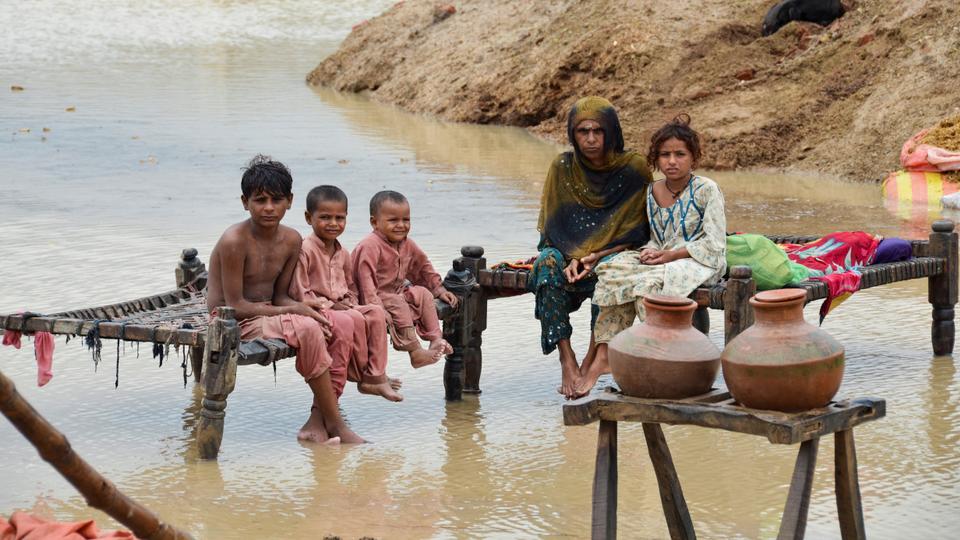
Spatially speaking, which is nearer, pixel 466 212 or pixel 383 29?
pixel 466 212

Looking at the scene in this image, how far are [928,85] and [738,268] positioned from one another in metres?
9.97

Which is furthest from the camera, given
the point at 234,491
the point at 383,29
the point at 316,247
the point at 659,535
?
the point at 383,29

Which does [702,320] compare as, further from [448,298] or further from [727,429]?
[727,429]

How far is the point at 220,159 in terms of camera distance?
1661 cm

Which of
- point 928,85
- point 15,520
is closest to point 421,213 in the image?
point 928,85

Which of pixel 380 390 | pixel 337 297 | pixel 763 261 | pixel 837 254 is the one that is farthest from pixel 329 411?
pixel 837 254

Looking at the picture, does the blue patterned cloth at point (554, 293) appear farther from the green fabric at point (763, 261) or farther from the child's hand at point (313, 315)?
the child's hand at point (313, 315)

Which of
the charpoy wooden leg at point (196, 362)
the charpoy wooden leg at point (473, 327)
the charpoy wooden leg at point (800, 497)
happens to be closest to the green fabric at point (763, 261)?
the charpoy wooden leg at point (473, 327)

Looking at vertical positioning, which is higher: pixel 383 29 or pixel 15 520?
pixel 383 29

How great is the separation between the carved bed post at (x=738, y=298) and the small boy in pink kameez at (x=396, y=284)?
1252 mm

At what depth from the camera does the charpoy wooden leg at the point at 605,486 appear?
445 cm

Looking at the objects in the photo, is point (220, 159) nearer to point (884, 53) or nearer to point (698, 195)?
point (884, 53)

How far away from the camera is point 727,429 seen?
4.20m

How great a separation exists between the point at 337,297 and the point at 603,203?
4.55ft
